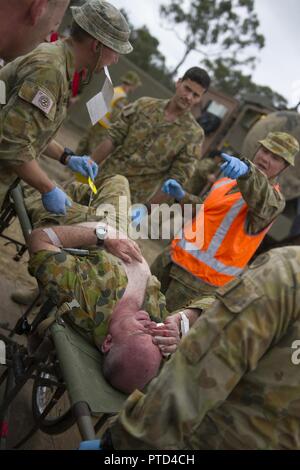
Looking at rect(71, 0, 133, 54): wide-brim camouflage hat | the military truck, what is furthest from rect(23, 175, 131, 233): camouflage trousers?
the military truck

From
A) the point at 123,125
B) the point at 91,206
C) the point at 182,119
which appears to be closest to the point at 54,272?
the point at 91,206

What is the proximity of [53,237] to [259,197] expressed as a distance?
1.26 metres

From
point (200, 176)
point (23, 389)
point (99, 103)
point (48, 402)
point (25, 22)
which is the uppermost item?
point (25, 22)

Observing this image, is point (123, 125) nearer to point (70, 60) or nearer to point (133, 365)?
point (70, 60)

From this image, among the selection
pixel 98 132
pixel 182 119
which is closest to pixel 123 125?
pixel 182 119

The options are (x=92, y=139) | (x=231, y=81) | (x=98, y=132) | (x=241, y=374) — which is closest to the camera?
(x=241, y=374)

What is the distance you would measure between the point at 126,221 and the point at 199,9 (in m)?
25.3

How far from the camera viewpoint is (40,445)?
2383 millimetres

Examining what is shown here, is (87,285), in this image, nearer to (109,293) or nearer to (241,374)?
(109,293)

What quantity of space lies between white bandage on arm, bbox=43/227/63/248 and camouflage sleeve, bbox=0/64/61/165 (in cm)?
48

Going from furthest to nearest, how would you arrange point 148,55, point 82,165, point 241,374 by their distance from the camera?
point 148,55
point 82,165
point 241,374

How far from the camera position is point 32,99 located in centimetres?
205

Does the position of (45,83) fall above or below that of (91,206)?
above

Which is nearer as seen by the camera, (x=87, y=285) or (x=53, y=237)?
(x=87, y=285)
